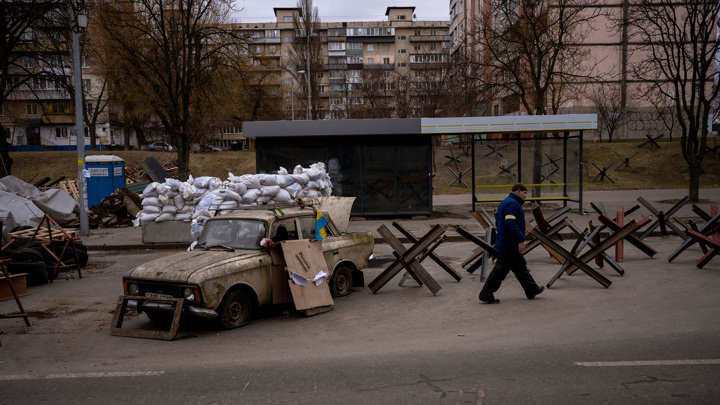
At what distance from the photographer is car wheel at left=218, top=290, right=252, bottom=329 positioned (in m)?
7.04

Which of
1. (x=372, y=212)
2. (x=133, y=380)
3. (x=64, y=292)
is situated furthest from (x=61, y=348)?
(x=372, y=212)

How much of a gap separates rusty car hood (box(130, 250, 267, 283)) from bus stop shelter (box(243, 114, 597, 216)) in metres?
11.8

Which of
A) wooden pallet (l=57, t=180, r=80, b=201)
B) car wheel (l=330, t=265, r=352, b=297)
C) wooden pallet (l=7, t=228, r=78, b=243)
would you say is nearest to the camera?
car wheel (l=330, t=265, r=352, b=297)

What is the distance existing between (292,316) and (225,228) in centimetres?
159

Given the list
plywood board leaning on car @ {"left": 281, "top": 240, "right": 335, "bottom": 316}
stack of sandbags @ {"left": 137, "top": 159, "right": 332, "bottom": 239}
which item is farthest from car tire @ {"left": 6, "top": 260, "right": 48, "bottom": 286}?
plywood board leaning on car @ {"left": 281, "top": 240, "right": 335, "bottom": 316}

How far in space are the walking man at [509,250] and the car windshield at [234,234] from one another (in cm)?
332

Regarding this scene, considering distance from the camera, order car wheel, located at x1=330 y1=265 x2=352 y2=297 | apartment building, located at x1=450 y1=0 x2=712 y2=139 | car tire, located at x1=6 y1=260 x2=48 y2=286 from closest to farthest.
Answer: car wheel, located at x1=330 y1=265 x2=352 y2=297, car tire, located at x1=6 y1=260 x2=48 y2=286, apartment building, located at x1=450 y1=0 x2=712 y2=139

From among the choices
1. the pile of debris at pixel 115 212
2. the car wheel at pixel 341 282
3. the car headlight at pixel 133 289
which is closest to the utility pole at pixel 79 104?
the pile of debris at pixel 115 212

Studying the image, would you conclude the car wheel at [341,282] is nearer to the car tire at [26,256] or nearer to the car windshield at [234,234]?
the car windshield at [234,234]

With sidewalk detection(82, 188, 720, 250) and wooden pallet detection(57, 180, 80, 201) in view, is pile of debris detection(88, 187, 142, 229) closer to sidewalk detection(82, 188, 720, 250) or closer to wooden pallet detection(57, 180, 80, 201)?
sidewalk detection(82, 188, 720, 250)

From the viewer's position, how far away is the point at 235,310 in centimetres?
725

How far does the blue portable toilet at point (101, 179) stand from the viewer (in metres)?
23.2

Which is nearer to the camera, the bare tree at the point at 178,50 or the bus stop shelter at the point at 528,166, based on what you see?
the bus stop shelter at the point at 528,166

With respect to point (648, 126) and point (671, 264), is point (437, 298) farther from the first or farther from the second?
point (648, 126)
